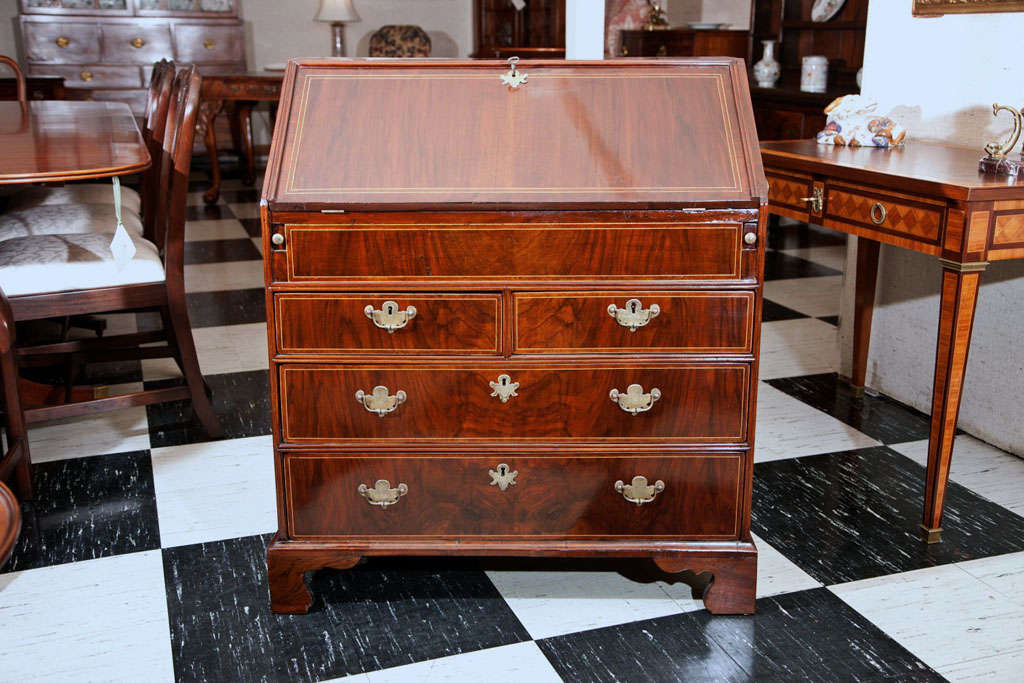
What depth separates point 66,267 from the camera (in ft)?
7.60

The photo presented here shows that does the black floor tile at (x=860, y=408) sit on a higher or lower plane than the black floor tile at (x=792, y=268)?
lower

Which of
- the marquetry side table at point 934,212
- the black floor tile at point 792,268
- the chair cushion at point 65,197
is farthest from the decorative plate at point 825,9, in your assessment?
the chair cushion at point 65,197

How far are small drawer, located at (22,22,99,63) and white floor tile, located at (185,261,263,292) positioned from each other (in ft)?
10.4

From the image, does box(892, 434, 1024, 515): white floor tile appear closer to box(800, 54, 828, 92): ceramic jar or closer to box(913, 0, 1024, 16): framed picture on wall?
box(913, 0, 1024, 16): framed picture on wall

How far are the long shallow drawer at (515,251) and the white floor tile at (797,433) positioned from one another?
0.98 metres

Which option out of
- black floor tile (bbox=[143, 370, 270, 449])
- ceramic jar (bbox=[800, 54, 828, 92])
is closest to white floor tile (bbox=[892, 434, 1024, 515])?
Result: black floor tile (bbox=[143, 370, 270, 449])

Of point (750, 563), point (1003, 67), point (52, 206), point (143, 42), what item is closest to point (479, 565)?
point (750, 563)

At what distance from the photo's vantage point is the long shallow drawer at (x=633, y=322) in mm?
1615

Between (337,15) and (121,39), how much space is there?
1516mm

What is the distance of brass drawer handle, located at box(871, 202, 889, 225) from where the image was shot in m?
2.00

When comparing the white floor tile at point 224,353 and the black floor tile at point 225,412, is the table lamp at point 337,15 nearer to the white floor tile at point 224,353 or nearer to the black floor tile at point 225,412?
the white floor tile at point 224,353

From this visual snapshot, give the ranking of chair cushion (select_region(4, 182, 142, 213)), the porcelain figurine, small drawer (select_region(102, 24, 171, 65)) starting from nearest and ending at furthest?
the porcelain figurine → chair cushion (select_region(4, 182, 142, 213)) → small drawer (select_region(102, 24, 171, 65))

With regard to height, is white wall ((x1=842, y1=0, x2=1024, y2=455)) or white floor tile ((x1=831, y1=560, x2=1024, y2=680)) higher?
white wall ((x1=842, y1=0, x2=1024, y2=455))

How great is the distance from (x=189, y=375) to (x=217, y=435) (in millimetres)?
179
